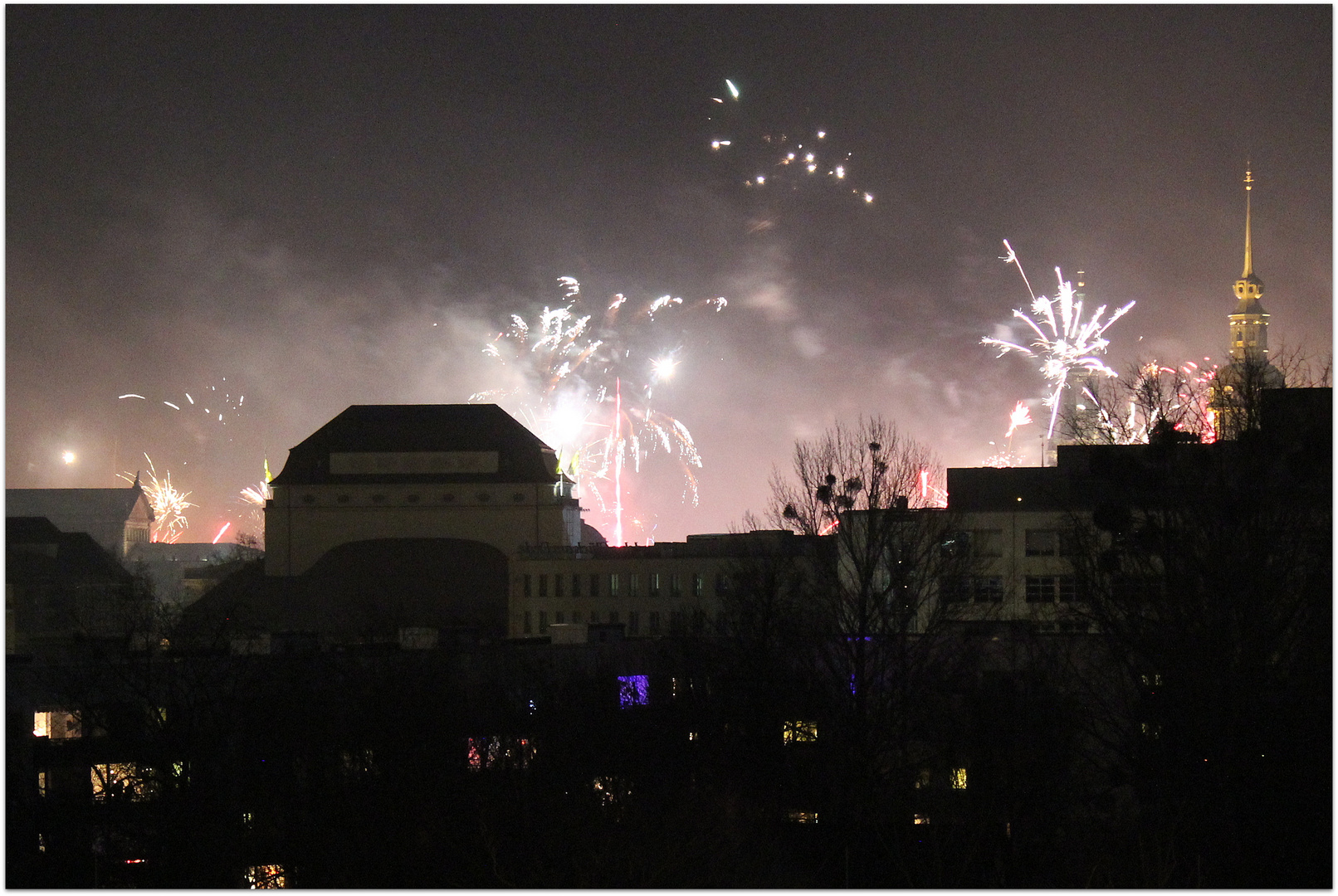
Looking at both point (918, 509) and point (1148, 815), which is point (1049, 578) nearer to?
point (918, 509)

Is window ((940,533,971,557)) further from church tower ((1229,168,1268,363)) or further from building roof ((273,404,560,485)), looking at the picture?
church tower ((1229,168,1268,363))

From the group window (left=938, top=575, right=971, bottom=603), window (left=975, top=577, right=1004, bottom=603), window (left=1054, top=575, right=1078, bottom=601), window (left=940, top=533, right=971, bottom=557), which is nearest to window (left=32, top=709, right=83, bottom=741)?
window (left=938, top=575, right=971, bottom=603)

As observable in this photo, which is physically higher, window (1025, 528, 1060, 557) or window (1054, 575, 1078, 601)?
window (1025, 528, 1060, 557)

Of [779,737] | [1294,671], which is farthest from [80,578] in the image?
[1294,671]

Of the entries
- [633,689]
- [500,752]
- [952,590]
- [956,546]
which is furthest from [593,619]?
[500,752]

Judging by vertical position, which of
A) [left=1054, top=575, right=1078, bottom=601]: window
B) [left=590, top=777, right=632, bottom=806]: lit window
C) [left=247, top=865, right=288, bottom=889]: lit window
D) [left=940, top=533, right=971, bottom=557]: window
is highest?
[left=940, top=533, right=971, bottom=557]: window

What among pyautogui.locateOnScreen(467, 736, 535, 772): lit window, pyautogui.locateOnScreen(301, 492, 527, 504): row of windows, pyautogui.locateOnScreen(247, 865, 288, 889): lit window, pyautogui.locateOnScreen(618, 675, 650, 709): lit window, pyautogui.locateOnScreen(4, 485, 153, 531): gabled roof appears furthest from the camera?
pyautogui.locateOnScreen(4, 485, 153, 531): gabled roof

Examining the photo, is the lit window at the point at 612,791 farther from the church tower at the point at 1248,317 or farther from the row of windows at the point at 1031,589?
the church tower at the point at 1248,317
